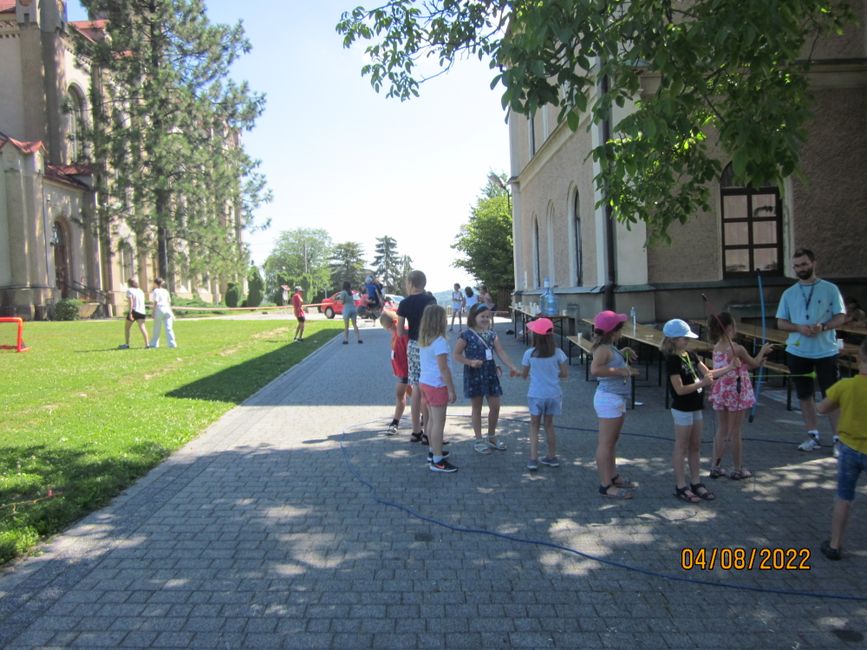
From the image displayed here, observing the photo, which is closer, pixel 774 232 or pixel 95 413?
pixel 95 413

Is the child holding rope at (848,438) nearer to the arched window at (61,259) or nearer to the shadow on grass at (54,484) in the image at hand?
the shadow on grass at (54,484)

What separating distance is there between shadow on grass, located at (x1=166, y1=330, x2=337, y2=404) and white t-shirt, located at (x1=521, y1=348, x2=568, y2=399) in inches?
208

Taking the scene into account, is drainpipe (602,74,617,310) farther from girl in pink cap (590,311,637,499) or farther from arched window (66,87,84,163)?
arched window (66,87,84,163)

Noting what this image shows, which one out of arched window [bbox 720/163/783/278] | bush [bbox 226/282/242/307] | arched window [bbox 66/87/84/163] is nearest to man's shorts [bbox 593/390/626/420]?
arched window [bbox 720/163/783/278]

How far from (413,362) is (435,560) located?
319cm

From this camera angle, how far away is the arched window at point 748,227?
13.7 m

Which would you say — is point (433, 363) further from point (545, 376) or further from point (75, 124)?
point (75, 124)

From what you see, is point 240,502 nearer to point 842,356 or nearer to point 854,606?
point 854,606

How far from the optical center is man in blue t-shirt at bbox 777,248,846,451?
6.32m

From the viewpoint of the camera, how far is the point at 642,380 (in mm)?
11406

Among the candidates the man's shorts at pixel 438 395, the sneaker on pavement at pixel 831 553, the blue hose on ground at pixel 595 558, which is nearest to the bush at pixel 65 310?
the man's shorts at pixel 438 395

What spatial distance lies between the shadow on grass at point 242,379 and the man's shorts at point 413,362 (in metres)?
3.75
